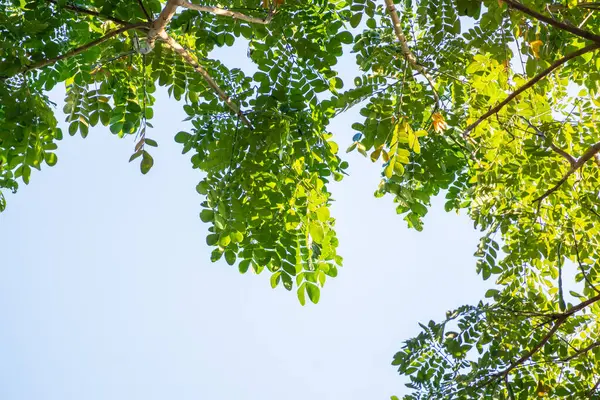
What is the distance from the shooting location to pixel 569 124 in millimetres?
3559

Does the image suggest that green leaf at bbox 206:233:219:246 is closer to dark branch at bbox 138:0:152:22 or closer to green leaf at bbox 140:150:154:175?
green leaf at bbox 140:150:154:175

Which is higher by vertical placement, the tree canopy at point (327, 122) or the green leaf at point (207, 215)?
the tree canopy at point (327, 122)

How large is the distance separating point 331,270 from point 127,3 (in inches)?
69.4

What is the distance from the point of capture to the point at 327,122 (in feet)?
11.6

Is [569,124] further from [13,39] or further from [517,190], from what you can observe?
[13,39]

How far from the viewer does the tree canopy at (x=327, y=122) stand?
9.36ft

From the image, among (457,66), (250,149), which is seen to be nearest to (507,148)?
(457,66)

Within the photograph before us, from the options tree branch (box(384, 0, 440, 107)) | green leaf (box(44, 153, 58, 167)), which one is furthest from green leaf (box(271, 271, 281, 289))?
green leaf (box(44, 153, 58, 167))

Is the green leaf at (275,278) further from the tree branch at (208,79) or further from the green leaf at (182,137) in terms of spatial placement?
the green leaf at (182,137)

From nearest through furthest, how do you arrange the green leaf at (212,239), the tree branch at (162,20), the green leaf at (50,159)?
the tree branch at (162,20)
the green leaf at (212,239)
the green leaf at (50,159)

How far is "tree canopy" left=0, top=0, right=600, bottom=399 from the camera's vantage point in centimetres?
285

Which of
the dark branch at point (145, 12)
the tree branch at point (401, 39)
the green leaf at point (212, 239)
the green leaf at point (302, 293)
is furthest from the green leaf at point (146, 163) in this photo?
the tree branch at point (401, 39)

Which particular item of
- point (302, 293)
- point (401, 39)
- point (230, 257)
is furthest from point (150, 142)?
point (401, 39)

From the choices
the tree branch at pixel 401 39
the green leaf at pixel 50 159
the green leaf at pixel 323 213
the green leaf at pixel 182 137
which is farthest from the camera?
A: the green leaf at pixel 182 137
